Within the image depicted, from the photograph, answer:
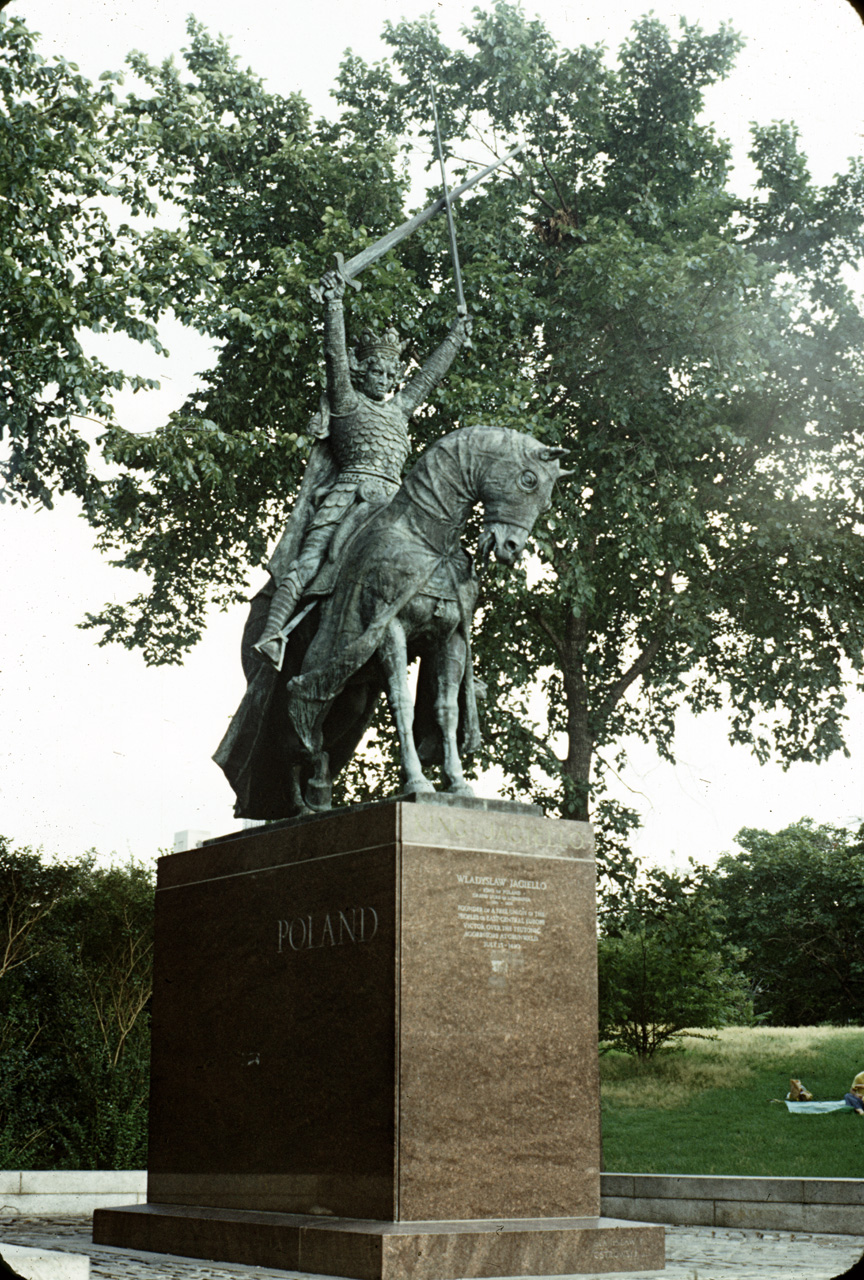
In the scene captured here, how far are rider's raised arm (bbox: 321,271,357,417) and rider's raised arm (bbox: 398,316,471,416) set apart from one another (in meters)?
0.40

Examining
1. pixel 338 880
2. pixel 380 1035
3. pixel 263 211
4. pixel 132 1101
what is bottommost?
pixel 132 1101

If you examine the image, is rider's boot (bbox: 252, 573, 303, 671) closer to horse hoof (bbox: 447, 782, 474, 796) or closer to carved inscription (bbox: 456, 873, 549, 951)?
horse hoof (bbox: 447, 782, 474, 796)

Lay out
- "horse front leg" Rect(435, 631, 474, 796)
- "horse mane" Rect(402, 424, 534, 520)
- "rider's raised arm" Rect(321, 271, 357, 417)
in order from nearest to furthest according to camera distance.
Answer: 1. "horse mane" Rect(402, 424, 534, 520)
2. "horse front leg" Rect(435, 631, 474, 796)
3. "rider's raised arm" Rect(321, 271, 357, 417)

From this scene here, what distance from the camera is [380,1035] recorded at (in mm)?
6023

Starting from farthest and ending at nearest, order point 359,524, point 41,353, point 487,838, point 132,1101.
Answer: point 132,1101, point 41,353, point 359,524, point 487,838

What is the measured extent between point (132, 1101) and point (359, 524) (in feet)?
29.4

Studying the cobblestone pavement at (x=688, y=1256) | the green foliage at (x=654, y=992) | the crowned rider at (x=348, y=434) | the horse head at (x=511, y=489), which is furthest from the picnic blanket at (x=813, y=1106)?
the horse head at (x=511, y=489)

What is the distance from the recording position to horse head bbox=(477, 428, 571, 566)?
730 centimetres

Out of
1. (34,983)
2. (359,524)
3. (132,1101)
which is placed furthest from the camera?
(34,983)

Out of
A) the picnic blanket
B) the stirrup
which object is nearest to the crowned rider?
the stirrup

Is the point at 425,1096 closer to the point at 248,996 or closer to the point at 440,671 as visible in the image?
the point at 248,996

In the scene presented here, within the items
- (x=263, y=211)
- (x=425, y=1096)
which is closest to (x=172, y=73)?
(x=263, y=211)

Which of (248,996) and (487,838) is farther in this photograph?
(248,996)

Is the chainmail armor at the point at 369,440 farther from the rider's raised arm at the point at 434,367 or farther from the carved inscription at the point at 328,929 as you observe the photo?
the carved inscription at the point at 328,929
